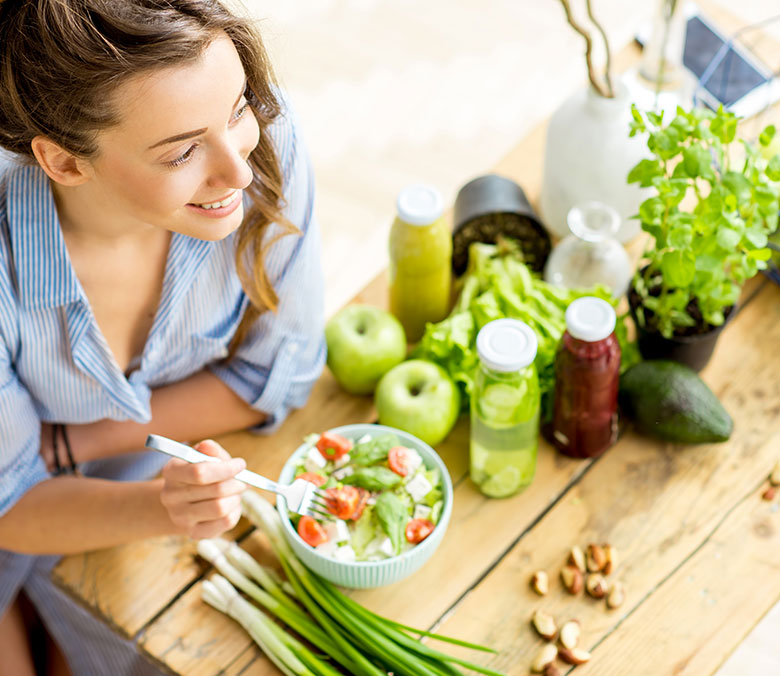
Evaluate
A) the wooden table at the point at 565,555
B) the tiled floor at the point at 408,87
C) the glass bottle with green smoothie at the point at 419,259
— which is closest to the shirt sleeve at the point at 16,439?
the wooden table at the point at 565,555

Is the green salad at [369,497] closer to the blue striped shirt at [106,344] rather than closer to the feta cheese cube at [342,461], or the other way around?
the feta cheese cube at [342,461]

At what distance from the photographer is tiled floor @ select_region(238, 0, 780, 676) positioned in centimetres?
273

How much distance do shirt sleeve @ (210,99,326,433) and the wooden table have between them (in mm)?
84

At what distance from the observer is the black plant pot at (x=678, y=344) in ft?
4.54

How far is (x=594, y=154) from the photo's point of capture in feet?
5.00

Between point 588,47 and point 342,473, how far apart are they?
71cm

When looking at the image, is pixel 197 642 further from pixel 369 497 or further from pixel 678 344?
pixel 678 344

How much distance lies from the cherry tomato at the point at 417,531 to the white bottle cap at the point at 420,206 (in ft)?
1.48

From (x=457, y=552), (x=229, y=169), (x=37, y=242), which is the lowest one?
(x=457, y=552)

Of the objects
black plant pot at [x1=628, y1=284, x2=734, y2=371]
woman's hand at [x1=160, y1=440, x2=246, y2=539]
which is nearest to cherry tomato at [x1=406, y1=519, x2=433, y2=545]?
woman's hand at [x1=160, y1=440, x2=246, y2=539]

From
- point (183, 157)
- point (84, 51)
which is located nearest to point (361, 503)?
point (183, 157)

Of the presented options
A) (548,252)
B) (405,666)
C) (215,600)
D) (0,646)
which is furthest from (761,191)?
(0,646)

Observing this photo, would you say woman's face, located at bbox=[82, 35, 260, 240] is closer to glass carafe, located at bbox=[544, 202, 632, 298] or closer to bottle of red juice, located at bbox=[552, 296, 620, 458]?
bottle of red juice, located at bbox=[552, 296, 620, 458]

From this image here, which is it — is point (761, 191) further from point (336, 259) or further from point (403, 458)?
point (336, 259)
